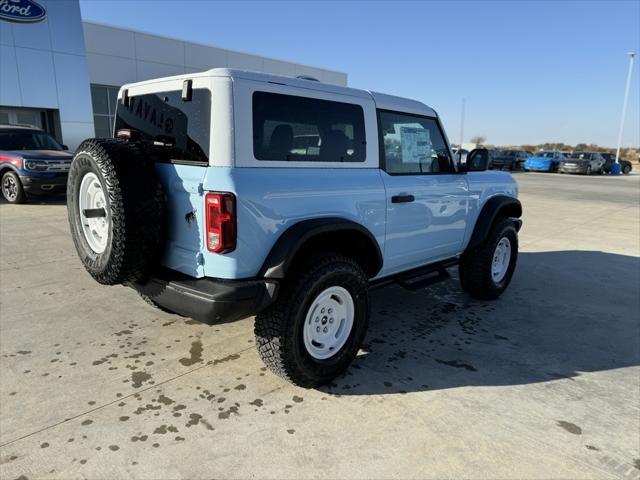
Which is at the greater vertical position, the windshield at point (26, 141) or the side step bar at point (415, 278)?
the windshield at point (26, 141)

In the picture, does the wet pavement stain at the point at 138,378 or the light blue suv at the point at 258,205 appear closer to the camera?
the light blue suv at the point at 258,205

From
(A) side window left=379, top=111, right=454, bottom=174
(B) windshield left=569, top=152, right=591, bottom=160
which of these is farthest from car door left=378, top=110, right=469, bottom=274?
(B) windshield left=569, top=152, right=591, bottom=160

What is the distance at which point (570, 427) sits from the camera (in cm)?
264

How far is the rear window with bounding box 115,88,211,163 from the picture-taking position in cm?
259

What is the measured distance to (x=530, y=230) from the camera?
902 cm

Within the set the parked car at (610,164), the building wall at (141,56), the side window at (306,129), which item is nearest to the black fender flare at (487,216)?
the side window at (306,129)

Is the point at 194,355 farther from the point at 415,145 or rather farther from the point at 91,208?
the point at 415,145

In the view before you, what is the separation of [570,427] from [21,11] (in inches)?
727

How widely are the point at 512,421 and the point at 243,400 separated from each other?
65.1 inches

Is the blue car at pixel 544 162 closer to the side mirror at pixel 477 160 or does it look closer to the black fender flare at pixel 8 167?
the side mirror at pixel 477 160

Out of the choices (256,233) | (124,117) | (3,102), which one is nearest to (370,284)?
(256,233)

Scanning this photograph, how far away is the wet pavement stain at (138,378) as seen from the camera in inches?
116

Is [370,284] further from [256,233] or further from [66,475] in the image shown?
[66,475]

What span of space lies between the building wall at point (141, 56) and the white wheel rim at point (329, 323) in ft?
67.5
